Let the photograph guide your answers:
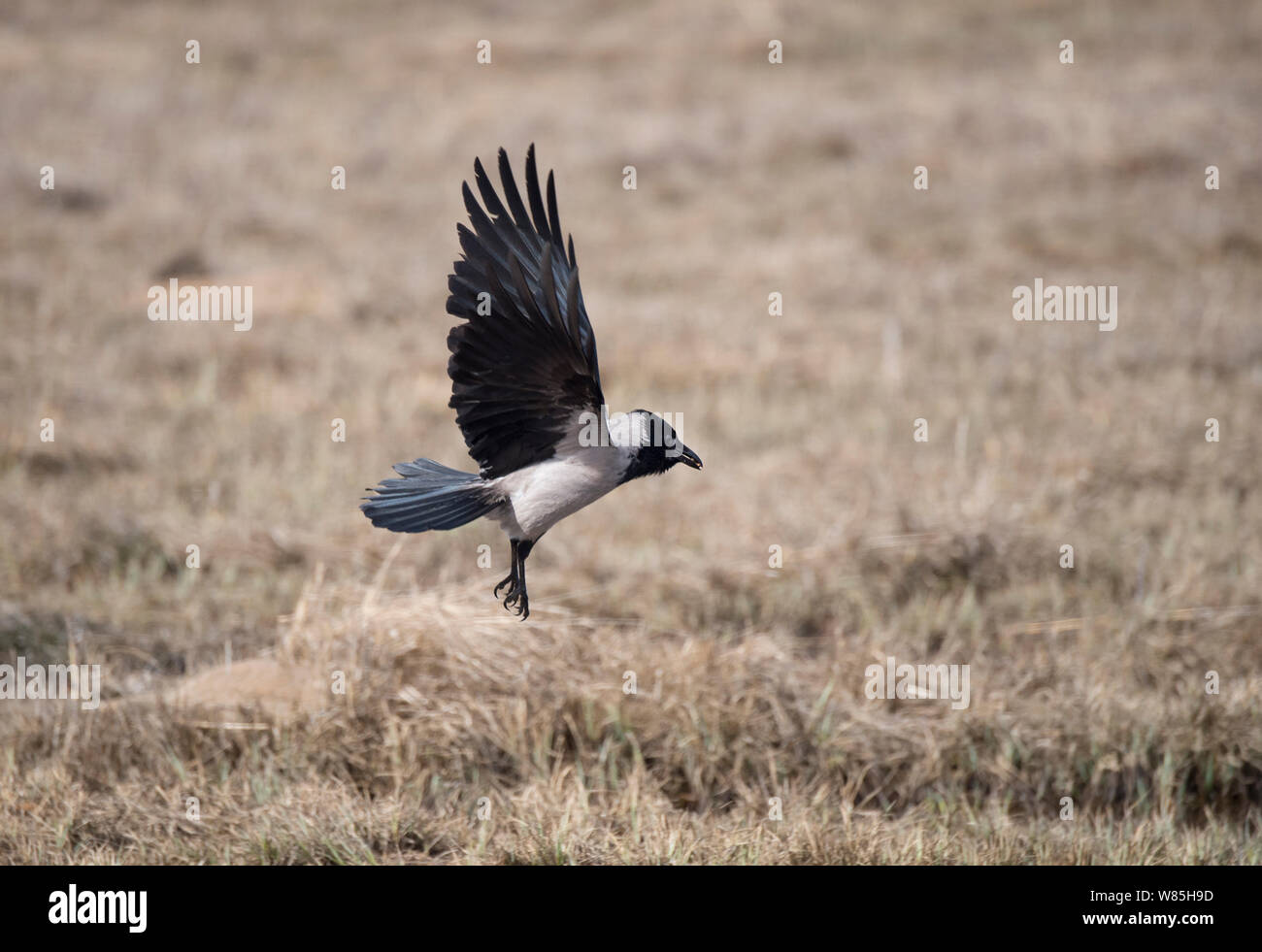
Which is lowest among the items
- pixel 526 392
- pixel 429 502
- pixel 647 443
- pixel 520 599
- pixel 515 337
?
pixel 520 599

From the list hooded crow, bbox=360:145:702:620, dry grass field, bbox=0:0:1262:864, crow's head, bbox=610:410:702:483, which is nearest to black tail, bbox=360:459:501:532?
hooded crow, bbox=360:145:702:620

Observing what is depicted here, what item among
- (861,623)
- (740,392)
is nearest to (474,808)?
(861,623)

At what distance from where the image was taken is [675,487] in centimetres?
728

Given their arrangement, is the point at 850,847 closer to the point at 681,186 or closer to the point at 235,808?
the point at 235,808

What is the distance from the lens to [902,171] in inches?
569

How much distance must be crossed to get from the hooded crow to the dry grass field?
110 centimetres

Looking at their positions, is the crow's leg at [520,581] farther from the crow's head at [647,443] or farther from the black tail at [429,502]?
the crow's head at [647,443]

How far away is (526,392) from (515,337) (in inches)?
5.6

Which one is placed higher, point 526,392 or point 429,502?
point 526,392

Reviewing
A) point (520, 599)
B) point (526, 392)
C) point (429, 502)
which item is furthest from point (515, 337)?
point (520, 599)

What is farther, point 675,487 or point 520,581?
point 675,487

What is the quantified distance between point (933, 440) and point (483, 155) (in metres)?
8.70

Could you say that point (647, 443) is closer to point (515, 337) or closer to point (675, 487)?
point (515, 337)

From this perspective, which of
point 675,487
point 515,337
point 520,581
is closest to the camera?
point 515,337
